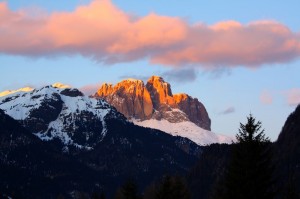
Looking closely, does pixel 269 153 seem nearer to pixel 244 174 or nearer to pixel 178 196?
pixel 244 174

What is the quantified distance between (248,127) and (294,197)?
2211cm

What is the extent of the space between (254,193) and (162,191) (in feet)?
67.9

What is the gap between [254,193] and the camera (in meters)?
39.5

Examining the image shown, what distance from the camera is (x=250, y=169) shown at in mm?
40094

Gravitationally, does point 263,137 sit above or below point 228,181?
above

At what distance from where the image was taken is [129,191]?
68.6 metres

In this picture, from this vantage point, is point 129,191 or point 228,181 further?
point 129,191

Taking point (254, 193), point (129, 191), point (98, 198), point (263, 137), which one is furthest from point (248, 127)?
point (98, 198)

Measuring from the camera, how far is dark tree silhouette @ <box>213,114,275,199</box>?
39.5 metres

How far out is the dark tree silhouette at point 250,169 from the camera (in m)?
39.5

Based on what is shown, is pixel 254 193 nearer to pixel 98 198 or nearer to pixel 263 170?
pixel 263 170

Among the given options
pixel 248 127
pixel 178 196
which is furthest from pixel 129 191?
pixel 248 127

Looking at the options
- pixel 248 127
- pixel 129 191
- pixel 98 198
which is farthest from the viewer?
pixel 98 198

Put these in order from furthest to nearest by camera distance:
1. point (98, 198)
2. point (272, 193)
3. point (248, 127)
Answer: point (98, 198)
point (248, 127)
point (272, 193)
